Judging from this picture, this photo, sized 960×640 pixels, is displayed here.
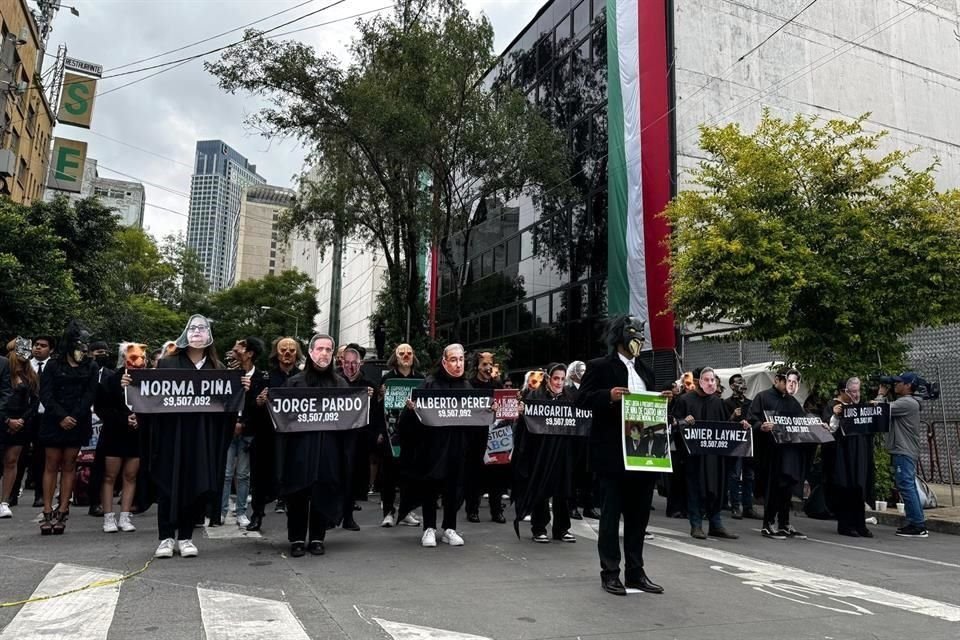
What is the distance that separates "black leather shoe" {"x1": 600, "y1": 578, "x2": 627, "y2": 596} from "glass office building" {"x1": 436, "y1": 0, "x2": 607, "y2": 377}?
16.6m

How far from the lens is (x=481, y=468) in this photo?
8930 mm

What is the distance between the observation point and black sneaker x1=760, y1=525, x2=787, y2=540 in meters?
9.08

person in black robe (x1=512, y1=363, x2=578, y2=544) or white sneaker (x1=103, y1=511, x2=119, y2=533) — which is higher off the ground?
person in black robe (x1=512, y1=363, x2=578, y2=544)

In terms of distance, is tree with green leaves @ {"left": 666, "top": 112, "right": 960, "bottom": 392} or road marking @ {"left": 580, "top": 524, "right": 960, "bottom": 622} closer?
road marking @ {"left": 580, "top": 524, "right": 960, "bottom": 622}

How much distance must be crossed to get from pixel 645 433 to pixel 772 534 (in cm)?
458

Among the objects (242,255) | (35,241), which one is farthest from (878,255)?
(242,255)

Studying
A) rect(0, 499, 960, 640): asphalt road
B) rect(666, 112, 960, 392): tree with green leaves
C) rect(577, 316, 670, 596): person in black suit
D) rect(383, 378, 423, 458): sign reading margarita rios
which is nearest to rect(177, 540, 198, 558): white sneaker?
rect(0, 499, 960, 640): asphalt road

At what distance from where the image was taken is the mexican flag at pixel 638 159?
20812mm

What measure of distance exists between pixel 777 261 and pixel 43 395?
11.8 m

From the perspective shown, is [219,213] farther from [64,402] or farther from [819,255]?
[64,402]

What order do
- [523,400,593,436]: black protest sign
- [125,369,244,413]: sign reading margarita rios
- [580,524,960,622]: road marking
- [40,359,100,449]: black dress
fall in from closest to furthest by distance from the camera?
[580,524,960,622]: road marking, [125,369,244,413]: sign reading margarita rios, [40,359,100,449]: black dress, [523,400,593,436]: black protest sign

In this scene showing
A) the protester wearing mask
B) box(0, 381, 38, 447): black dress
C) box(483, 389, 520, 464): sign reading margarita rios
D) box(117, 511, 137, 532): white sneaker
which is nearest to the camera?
box(117, 511, 137, 532): white sneaker

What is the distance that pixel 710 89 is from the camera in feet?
75.5

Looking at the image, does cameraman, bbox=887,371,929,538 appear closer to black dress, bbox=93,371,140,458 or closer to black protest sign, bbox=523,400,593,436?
black protest sign, bbox=523,400,593,436
